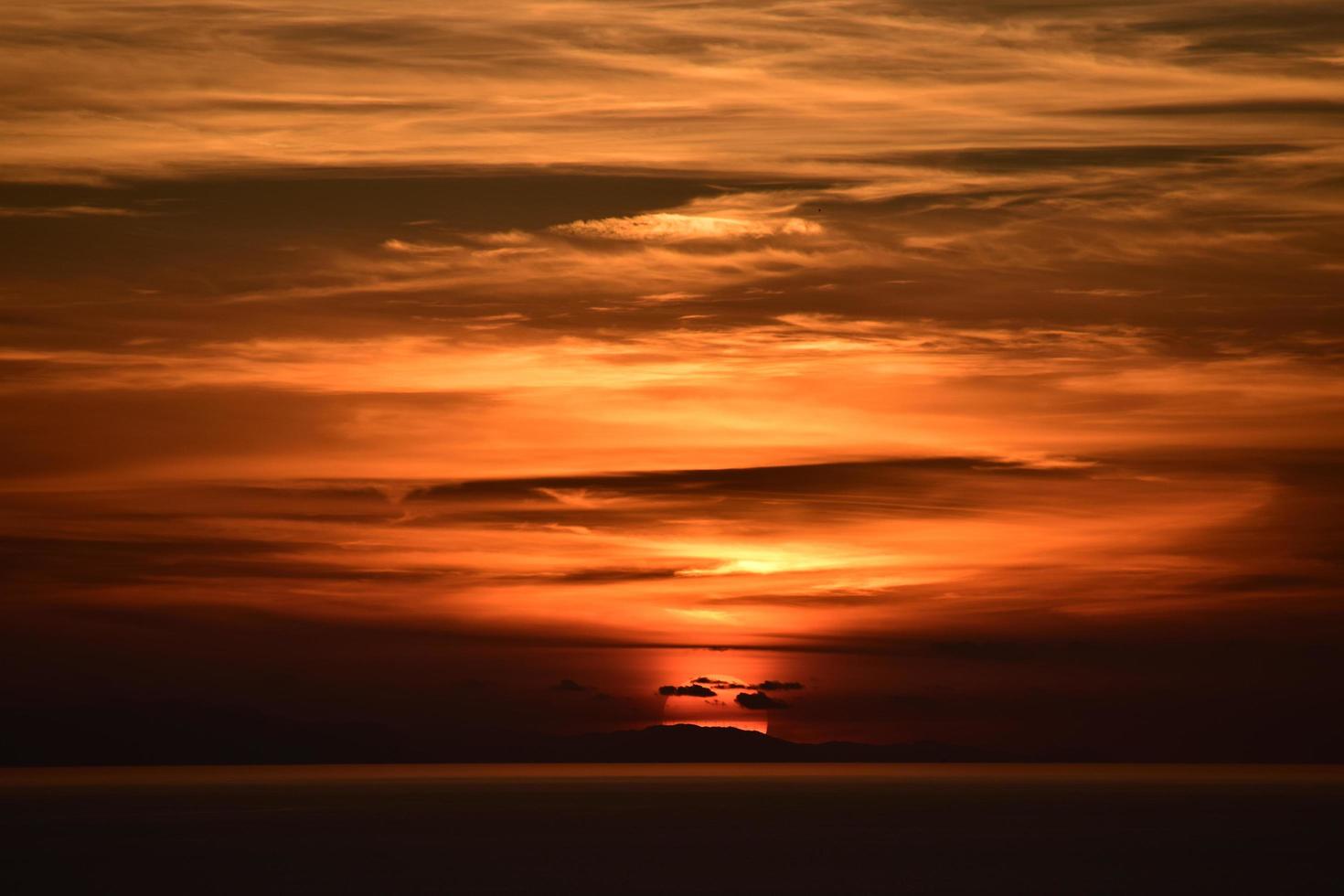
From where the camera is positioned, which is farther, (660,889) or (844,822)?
(844,822)

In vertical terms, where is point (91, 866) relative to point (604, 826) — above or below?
below

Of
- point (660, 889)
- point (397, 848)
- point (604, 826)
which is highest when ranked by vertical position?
point (604, 826)

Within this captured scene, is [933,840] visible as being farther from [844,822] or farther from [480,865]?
[480,865]

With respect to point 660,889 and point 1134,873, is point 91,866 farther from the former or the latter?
point 1134,873

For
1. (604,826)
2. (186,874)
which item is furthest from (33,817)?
(186,874)

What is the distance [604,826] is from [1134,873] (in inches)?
3051

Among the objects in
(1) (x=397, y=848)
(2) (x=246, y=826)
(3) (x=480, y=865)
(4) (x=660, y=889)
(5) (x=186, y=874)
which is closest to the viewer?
(4) (x=660, y=889)

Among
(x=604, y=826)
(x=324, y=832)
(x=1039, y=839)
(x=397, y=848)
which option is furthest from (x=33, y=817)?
(x=1039, y=839)

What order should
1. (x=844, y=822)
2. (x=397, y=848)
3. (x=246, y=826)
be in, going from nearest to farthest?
(x=397, y=848)
(x=246, y=826)
(x=844, y=822)

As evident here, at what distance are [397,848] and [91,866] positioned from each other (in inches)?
1069

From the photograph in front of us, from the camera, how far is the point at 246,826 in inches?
6791

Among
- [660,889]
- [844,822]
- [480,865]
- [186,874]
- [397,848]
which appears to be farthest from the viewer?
[844,822]

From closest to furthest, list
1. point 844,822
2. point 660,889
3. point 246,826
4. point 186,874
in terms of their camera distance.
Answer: point 660,889
point 186,874
point 246,826
point 844,822

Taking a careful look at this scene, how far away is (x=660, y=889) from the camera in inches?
3612
